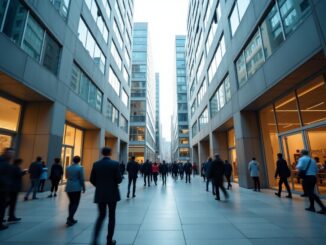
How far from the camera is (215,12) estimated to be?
19891 mm

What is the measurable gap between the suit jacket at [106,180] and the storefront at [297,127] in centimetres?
890

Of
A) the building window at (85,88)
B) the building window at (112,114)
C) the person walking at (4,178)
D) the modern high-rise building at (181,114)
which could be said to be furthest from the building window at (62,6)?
the modern high-rise building at (181,114)

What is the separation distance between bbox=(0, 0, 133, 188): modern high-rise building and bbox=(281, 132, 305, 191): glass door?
43.7ft

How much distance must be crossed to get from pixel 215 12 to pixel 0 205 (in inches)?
868

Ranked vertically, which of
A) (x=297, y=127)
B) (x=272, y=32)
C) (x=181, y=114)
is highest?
(x=181, y=114)

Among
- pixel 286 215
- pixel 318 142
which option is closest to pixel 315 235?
pixel 286 215

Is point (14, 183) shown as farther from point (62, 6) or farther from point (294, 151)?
point (62, 6)

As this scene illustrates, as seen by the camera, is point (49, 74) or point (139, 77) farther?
point (139, 77)

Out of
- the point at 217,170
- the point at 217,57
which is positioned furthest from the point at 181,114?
the point at 217,170

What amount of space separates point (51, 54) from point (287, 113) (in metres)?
14.2

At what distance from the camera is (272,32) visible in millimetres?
9797

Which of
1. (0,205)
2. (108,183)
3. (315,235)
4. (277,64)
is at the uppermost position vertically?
(277,64)

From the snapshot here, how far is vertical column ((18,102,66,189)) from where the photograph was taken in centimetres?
1102

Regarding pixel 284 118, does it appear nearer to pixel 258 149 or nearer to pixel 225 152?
pixel 258 149
